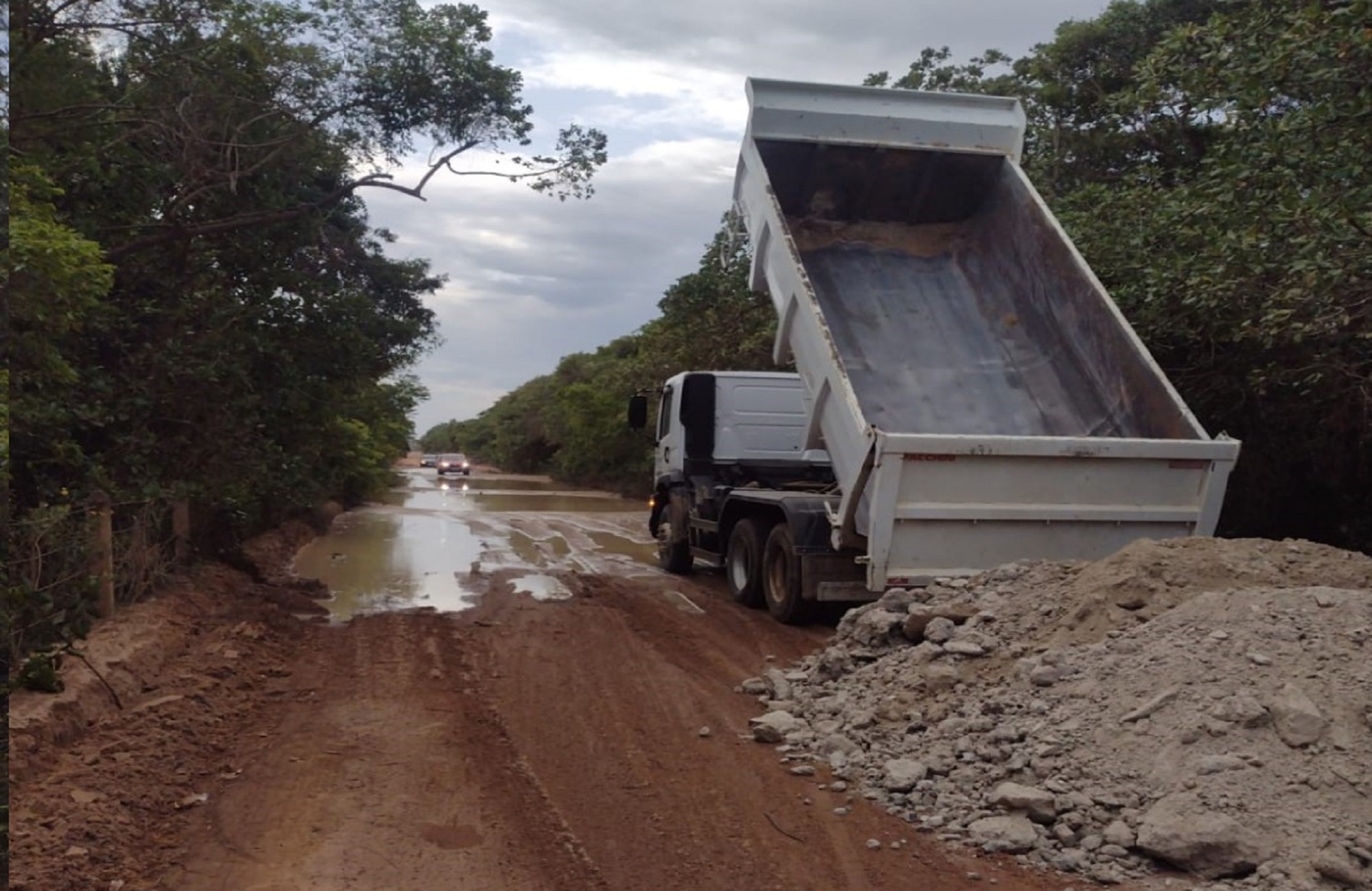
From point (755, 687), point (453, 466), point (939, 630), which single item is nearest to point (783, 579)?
point (755, 687)

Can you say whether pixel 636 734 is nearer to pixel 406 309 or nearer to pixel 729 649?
pixel 729 649

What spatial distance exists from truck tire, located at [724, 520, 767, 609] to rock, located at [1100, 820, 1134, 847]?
19.8 feet

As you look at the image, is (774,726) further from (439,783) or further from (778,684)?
(439,783)

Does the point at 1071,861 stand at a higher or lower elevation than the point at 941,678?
lower

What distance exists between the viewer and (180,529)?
37.5ft

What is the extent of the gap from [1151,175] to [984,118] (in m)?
3.14

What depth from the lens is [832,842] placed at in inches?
194

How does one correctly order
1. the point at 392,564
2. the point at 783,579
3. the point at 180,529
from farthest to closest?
the point at 392,564, the point at 180,529, the point at 783,579

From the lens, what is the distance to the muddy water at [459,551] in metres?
12.6

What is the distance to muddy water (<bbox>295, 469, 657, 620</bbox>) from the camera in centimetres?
1256

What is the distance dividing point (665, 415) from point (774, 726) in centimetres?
821

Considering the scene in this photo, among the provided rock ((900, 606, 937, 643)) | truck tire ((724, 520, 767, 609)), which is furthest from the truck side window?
rock ((900, 606, 937, 643))

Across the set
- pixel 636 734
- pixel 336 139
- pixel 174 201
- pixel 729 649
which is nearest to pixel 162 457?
pixel 174 201

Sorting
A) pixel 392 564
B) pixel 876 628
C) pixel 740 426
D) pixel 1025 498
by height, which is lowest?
pixel 392 564
